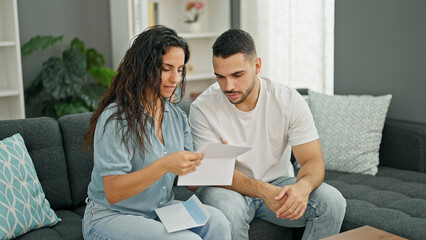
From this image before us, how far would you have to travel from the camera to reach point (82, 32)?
4625 millimetres

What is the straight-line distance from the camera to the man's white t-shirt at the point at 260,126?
95.0 inches

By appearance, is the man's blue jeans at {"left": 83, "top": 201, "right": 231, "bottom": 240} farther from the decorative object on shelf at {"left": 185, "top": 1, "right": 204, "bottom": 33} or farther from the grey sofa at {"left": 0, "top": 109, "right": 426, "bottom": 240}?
the decorative object on shelf at {"left": 185, "top": 1, "right": 204, "bottom": 33}

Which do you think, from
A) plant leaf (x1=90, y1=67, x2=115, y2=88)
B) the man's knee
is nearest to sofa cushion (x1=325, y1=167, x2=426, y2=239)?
the man's knee

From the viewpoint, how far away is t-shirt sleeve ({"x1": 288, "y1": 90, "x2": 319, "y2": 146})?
240 cm

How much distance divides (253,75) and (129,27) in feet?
7.35

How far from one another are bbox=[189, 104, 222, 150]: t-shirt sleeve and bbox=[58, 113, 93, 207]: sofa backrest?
1.68 ft

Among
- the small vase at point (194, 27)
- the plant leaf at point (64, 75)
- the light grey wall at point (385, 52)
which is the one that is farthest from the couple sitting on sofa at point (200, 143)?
the small vase at point (194, 27)

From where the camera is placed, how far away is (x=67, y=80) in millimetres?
4090

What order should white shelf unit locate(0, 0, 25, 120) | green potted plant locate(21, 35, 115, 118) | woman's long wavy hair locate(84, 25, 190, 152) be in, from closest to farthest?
woman's long wavy hair locate(84, 25, 190, 152)
white shelf unit locate(0, 0, 25, 120)
green potted plant locate(21, 35, 115, 118)

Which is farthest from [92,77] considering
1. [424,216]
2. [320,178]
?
[424,216]

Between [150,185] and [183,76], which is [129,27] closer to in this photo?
[183,76]

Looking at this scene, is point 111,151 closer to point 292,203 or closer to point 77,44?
point 292,203

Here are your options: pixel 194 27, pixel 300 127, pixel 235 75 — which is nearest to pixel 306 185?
pixel 300 127

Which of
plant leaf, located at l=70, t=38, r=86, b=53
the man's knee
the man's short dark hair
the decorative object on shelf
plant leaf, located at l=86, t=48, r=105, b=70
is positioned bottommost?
the man's knee
